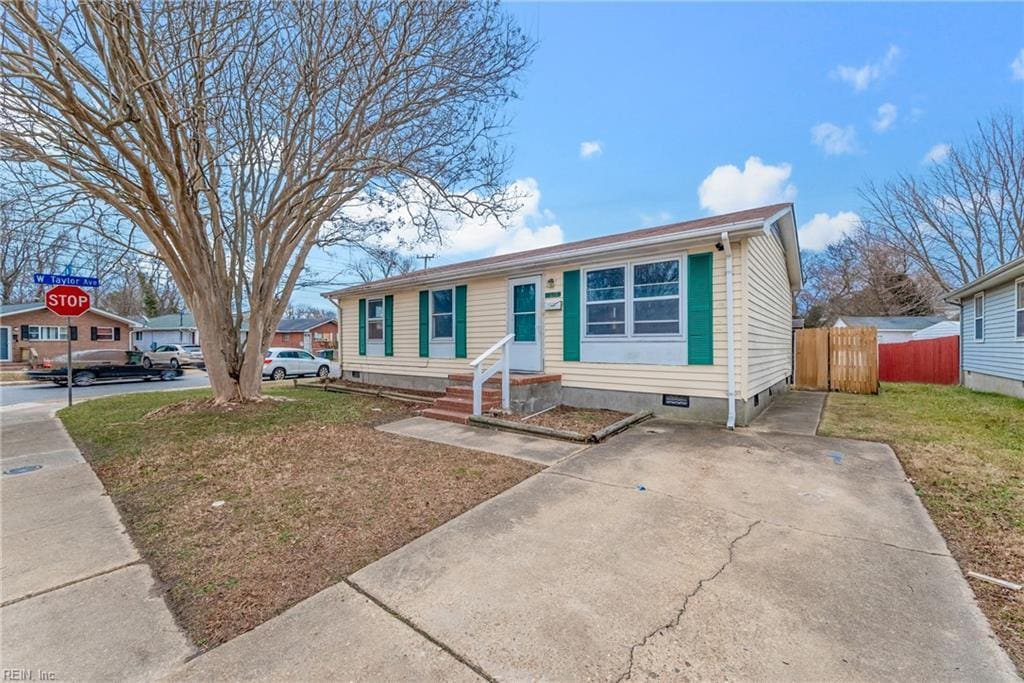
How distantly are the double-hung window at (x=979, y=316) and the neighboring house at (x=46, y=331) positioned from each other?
37.2 meters

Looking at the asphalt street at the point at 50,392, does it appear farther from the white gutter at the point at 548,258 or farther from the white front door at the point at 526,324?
the white front door at the point at 526,324

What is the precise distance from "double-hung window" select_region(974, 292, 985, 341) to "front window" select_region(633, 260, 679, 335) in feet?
34.9

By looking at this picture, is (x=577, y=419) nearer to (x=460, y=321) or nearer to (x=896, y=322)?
(x=460, y=321)

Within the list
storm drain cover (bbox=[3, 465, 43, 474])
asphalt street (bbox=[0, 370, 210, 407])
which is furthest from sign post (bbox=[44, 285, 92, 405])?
storm drain cover (bbox=[3, 465, 43, 474])

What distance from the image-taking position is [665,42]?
862cm

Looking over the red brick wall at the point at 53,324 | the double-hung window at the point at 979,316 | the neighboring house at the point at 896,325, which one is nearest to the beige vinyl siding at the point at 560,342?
the double-hung window at the point at 979,316

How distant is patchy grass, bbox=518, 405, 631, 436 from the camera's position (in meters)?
6.31

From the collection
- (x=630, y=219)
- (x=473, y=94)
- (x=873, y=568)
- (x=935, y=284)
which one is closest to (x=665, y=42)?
(x=473, y=94)

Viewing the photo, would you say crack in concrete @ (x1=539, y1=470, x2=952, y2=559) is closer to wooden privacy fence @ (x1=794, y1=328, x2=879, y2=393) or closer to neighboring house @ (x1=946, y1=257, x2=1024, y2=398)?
neighboring house @ (x1=946, y1=257, x2=1024, y2=398)

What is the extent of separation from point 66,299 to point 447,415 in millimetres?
9158

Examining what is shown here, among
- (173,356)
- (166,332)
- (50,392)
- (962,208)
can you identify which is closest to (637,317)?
(50,392)

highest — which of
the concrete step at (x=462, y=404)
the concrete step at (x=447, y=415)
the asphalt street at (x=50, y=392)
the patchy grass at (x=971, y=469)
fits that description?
the concrete step at (x=462, y=404)

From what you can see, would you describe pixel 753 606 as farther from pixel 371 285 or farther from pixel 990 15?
pixel 990 15

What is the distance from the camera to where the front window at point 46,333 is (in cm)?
2533
